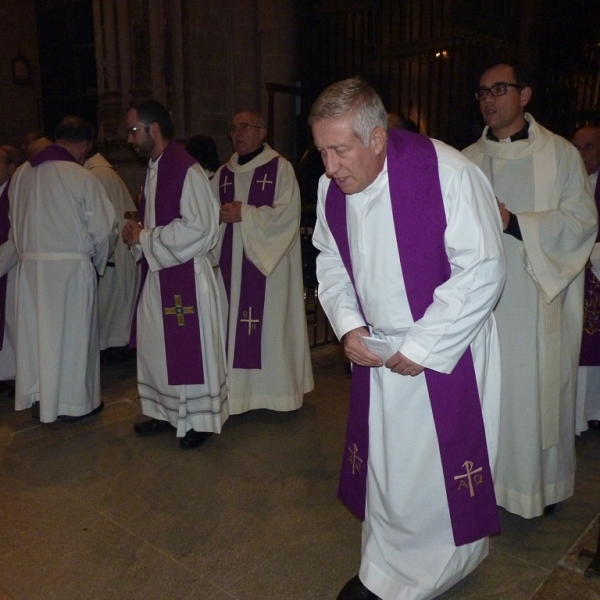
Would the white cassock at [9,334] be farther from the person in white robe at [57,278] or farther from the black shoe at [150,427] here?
the black shoe at [150,427]

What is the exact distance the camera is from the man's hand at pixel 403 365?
80.6 inches

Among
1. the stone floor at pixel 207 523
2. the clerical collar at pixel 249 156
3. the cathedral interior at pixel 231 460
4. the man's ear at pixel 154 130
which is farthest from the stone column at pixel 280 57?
the stone floor at pixel 207 523

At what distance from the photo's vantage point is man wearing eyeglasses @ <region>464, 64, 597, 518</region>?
2.82m

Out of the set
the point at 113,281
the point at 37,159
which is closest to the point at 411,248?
the point at 37,159

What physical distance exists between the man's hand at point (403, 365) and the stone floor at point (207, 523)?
1.07m

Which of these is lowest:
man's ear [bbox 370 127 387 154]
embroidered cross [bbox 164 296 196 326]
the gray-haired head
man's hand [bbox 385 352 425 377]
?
embroidered cross [bbox 164 296 196 326]

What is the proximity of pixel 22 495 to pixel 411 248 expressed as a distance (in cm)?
250

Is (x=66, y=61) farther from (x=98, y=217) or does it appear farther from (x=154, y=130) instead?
(x=154, y=130)

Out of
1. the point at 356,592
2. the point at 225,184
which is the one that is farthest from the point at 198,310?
the point at 356,592

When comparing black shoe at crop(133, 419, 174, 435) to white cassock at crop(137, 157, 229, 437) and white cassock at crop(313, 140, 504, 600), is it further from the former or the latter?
white cassock at crop(313, 140, 504, 600)

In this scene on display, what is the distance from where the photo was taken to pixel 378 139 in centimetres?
204

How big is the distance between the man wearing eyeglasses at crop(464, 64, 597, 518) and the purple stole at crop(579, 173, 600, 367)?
1.11 metres

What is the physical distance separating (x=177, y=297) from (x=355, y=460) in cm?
179

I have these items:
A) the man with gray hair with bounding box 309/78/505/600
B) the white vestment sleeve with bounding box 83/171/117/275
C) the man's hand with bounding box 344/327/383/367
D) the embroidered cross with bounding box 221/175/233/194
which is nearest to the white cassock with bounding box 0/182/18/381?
the white vestment sleeve with bounding box 83/171/117/275
